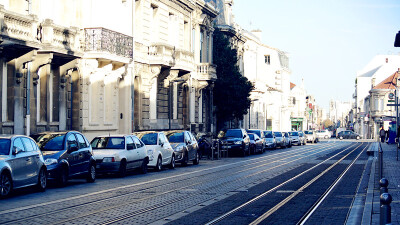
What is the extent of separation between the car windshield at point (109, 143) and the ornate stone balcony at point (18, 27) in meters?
4.40

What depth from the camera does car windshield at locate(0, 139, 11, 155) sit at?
16.6 metres

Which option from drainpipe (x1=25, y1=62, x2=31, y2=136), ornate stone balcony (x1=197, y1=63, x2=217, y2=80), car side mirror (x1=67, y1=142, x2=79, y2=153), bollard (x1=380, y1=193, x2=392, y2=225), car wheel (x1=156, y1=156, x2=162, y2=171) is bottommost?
car wheel (x1=156, y1=156, x2=162, y2=171)

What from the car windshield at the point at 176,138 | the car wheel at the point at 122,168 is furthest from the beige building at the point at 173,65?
the car wheel at the point at 122,168

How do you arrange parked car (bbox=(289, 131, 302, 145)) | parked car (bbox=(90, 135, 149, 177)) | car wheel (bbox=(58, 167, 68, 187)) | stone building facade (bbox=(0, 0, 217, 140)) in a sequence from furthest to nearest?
1. parked car (bbox=(289, 131, 302, 145))
2. stone building facade (bbox=(0, 0, 217, 140))
3. parked car (bbox=(90, 135, 149, 177))
4. car wheel (bbox=(58, 167, 68, 187))

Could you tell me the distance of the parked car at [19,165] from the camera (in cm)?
1616

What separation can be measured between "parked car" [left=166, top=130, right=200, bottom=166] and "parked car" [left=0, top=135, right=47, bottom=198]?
41.6 feet

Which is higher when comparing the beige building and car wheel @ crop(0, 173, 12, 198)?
the beige building

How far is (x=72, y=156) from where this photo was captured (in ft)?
65.9

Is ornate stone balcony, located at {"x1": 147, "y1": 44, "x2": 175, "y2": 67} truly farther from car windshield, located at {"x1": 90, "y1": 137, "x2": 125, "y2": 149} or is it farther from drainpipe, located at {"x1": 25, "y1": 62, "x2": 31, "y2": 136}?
car windshield, located at {"x1": 90, "y1": 137, "x2": 125, "y2": 149}

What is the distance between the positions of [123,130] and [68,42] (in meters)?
9.23

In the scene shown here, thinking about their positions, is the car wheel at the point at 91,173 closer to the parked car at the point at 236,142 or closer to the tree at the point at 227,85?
the parked car at the point at 236,142

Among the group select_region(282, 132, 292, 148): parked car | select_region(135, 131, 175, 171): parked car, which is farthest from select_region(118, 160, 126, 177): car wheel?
select_region(282, 132, 292, 148): parked car

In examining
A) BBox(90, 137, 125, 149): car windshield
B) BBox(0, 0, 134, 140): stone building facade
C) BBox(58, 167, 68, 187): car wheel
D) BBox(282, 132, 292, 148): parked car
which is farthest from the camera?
BBox(282, 132, 292, 148): parked car

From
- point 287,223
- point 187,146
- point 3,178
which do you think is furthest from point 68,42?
point 287,223
